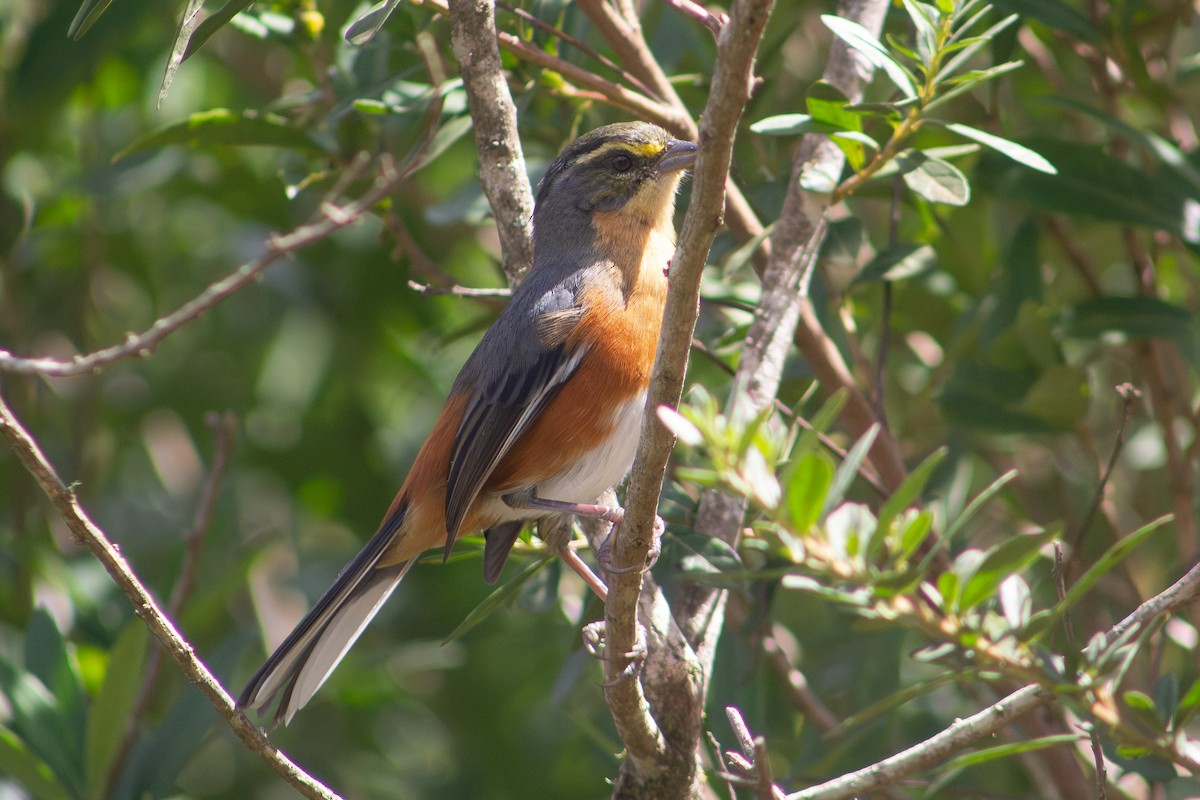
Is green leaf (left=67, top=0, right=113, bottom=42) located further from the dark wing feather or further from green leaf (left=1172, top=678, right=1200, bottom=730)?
green leaf (left=1172, top=678, right=1200, bottom=730)

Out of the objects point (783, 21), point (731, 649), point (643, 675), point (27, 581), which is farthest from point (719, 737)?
point (27, 581)

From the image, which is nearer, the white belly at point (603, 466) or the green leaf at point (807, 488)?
the green leaf at point (807, 488)

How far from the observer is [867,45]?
10.6 ft

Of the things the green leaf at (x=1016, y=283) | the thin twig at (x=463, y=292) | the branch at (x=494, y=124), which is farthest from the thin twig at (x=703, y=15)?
the green leaf at (x=1016, y=283)

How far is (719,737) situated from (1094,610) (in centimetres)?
191

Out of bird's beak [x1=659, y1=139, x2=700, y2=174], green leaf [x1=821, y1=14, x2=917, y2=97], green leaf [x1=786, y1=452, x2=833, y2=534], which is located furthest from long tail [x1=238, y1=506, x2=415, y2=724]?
green leaf [x1=786, y1=452, x2=833, y2=534]

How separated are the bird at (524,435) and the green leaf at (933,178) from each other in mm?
903

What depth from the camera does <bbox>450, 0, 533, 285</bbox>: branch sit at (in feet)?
12.7

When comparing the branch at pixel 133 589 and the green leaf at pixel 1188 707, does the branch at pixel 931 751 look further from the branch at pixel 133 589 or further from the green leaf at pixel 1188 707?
the branch at pixel 133 589

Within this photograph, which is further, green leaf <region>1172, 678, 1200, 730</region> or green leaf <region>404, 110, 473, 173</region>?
green leaf <region>404, 110, 473, 173</region>

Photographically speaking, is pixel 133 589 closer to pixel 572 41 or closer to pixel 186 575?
pixel 186 575

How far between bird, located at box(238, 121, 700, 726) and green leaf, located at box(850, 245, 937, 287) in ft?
2.43

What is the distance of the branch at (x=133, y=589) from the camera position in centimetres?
263

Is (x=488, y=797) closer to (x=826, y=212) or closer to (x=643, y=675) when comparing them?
(x=643, y=675)
